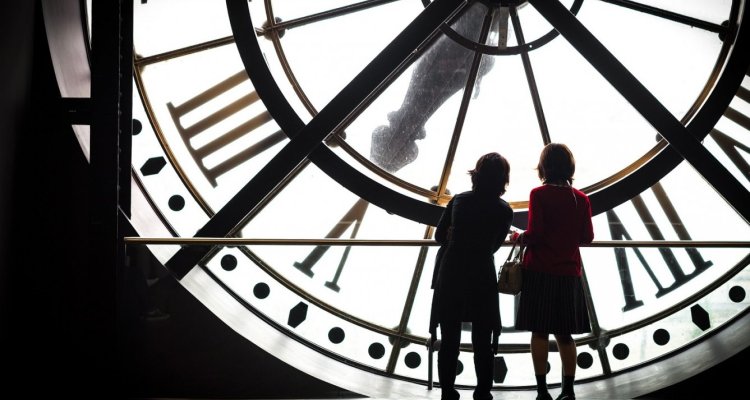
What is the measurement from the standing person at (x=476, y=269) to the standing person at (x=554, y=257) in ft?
0.33

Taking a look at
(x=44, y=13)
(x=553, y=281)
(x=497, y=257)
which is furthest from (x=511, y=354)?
(x=44, y=13)

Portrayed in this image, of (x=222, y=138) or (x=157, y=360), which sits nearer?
(x=157, y=360)

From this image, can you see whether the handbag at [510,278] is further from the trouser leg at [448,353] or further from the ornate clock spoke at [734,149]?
the ornate clock spoke at [734,149]

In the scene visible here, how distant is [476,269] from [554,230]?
10.4 inches

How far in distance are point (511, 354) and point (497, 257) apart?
349 mm

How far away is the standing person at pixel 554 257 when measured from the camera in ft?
7.46

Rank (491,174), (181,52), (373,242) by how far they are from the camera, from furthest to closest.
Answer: (181,52)
(373,242)
(491,174)

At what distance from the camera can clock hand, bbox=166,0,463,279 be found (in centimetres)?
270

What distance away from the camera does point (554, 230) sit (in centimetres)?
227

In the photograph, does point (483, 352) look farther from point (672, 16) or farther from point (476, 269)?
point (672, 16)

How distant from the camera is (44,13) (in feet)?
8.85

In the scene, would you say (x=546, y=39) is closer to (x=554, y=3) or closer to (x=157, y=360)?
(x=554, y=3)

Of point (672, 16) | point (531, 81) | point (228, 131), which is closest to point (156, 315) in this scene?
point (228, 131)

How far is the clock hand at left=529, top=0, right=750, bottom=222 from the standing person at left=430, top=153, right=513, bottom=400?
765 millimetres
